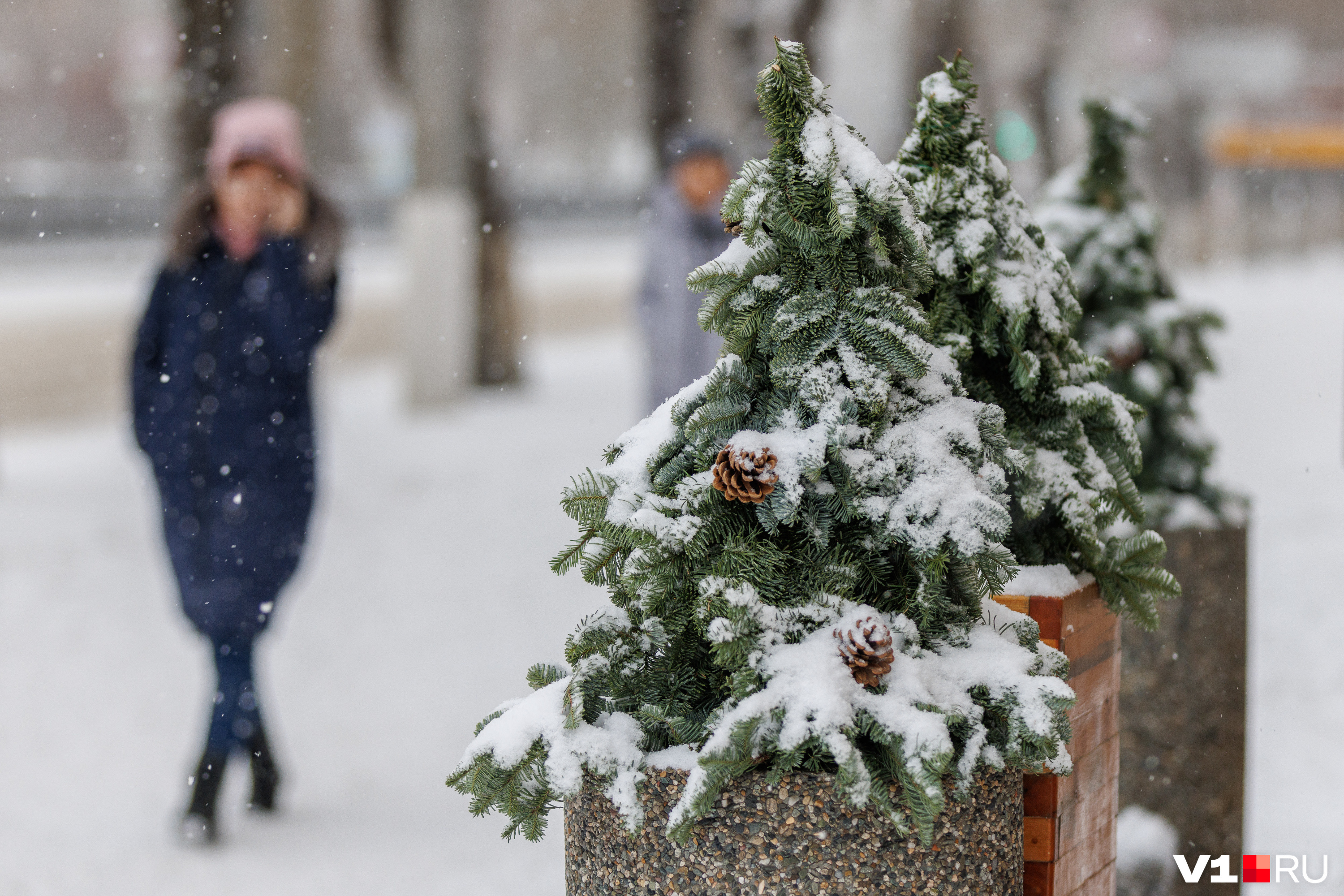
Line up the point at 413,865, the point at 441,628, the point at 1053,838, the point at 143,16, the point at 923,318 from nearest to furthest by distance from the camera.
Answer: the point at 923,318 < the point at 1053,838 < the point at 413,865 < the point at 441,628 < the point at 143,16

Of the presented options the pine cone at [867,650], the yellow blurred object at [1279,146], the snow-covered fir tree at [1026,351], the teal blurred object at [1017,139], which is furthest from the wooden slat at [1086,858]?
the yellow blurred object at [1279,146]

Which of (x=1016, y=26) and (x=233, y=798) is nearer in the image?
(x=233, y=798)

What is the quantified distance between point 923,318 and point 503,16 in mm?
19574

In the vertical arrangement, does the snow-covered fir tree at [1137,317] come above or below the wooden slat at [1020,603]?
above

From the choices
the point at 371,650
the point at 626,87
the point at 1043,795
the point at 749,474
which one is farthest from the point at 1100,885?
the point at 626,87

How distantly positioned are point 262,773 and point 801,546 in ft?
10.5

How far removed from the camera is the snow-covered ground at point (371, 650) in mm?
4719

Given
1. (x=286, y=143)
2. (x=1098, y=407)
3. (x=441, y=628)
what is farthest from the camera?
(x=441, y=628)

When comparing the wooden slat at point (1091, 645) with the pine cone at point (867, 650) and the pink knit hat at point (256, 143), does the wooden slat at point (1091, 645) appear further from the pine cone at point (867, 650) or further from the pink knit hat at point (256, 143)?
the pink knit hat at point (256, 143)

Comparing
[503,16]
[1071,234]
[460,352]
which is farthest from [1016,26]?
[1071,234]

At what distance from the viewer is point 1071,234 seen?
Result: 458cm

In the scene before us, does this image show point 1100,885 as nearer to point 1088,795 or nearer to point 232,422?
point 1088,795

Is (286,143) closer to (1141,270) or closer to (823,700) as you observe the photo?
(1141,270)

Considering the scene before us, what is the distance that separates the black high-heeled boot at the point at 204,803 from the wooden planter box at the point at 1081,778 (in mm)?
2928
